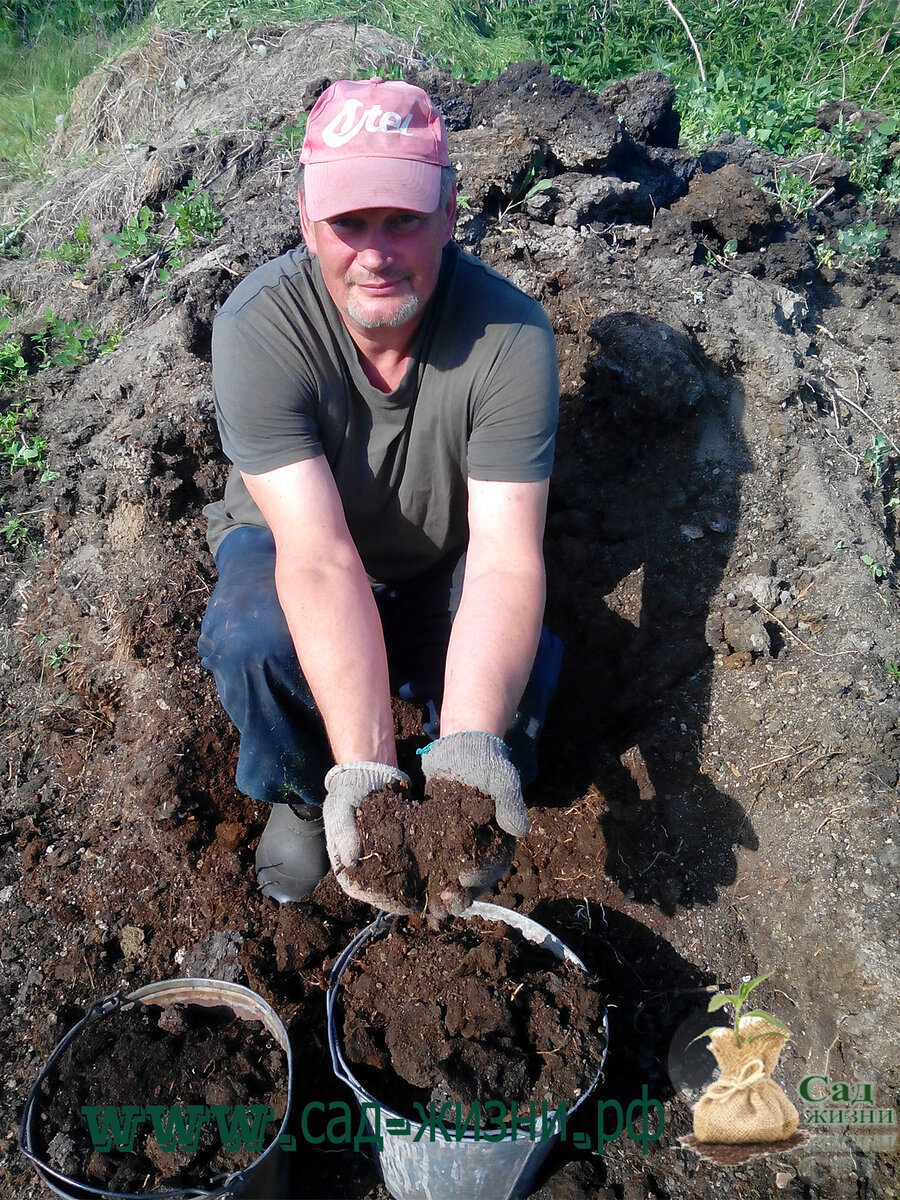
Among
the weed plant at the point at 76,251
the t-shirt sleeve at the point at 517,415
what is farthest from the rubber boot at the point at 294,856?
the weed plant at the point at 76,251

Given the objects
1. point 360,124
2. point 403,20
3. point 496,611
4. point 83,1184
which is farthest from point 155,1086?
point 403,20

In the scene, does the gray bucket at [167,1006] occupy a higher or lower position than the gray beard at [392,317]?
lower

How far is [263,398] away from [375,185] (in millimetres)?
528

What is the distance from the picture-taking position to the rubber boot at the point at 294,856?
2.24m

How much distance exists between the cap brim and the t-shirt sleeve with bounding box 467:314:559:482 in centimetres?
39

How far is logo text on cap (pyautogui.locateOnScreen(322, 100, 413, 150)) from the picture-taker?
1794 millimetres

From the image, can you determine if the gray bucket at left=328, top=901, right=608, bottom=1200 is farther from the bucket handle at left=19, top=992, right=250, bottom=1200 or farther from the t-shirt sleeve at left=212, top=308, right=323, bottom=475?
the t-shirt sleeve at left=212, top=308, right=323, bottom=475

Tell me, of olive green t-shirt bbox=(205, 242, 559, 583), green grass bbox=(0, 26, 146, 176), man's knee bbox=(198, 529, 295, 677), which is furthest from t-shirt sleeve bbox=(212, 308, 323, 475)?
green grass bbox=(0, 26, 146, 176)

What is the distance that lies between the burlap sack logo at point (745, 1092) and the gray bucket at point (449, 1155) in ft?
1.15

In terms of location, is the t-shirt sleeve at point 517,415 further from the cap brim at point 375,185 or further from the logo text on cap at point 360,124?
the logo text on cap at point 360,124

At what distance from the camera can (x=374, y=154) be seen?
177 centimetres

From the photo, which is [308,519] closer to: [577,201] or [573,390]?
[573,390]

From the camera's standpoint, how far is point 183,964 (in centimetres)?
214

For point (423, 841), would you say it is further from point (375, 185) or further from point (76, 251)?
point (76, 251)
